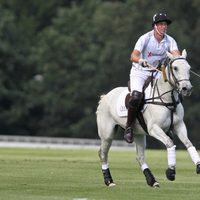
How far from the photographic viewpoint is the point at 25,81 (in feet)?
291

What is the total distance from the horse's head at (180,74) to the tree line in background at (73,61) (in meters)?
59.9

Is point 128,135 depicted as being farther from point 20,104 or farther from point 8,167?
point 20,104

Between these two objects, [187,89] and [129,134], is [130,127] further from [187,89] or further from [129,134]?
[187,89]

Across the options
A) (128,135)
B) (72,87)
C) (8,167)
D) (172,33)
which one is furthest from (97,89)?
(128,135)

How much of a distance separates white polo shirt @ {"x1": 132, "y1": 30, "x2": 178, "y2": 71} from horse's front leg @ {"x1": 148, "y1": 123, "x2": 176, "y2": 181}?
4.62 ft

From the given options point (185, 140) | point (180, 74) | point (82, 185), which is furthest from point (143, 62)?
point (82, 185)

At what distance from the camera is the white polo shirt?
1950 centimetres

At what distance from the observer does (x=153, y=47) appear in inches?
771

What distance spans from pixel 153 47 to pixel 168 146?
2143 millimetres

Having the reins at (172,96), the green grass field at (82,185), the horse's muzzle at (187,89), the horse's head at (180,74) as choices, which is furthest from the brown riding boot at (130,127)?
the horse's muzzle at (187,89)

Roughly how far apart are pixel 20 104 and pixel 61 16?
34.1ft

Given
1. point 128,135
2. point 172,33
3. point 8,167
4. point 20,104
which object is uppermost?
point 128,135

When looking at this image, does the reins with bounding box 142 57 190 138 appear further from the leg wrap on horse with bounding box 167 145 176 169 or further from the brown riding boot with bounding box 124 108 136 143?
the leg wrap on horse with bounding box 167 145 176 169

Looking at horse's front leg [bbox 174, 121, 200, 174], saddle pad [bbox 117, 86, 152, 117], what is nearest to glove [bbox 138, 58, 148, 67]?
saddle pad [bbox 117, 86, 152, 117]
